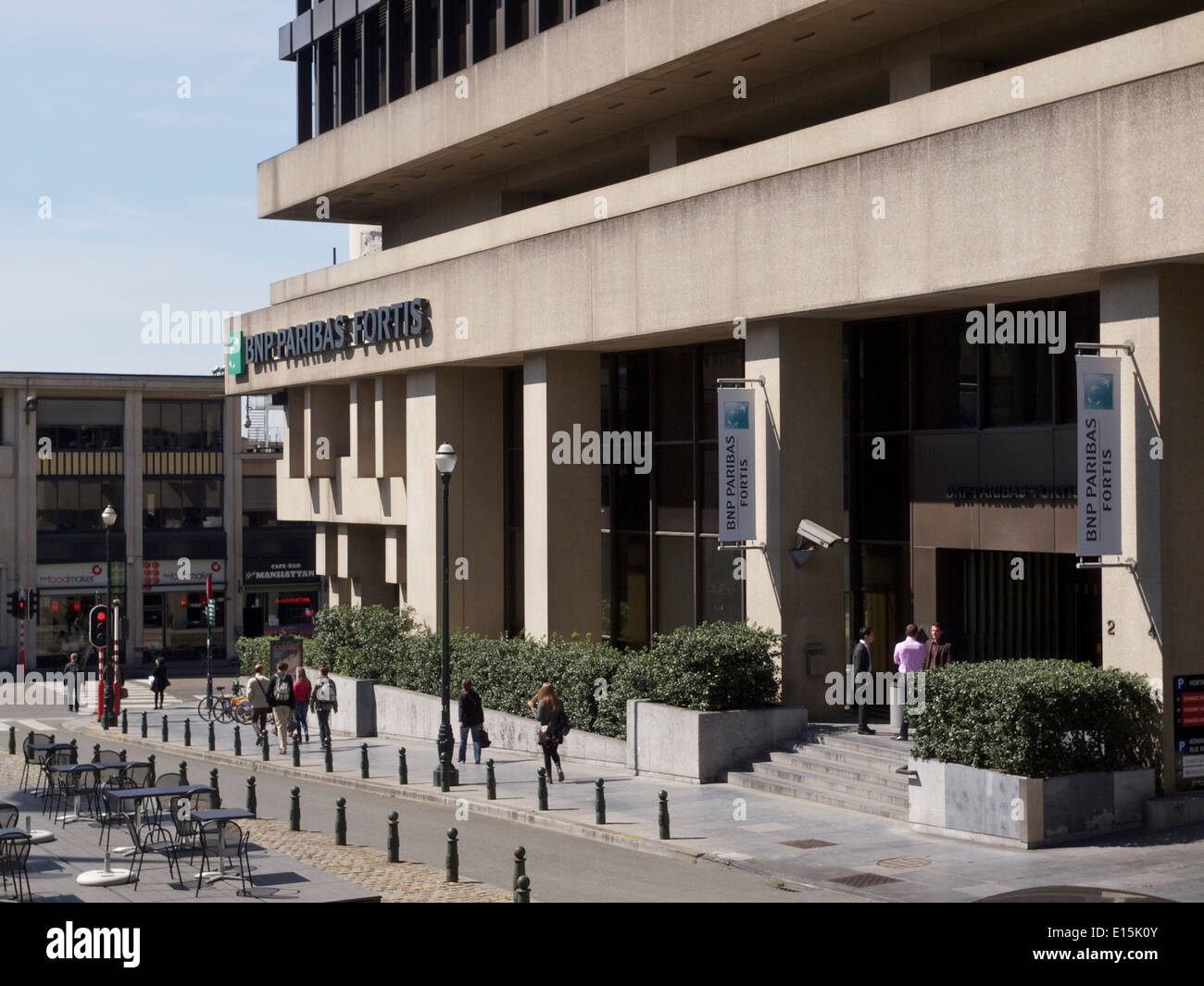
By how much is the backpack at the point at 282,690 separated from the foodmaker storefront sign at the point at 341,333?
925 cm

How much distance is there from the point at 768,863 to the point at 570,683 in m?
9.97

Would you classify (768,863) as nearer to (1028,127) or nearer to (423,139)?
(1028,127)

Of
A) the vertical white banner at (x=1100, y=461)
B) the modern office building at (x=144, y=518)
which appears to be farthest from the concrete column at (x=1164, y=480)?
the modern office building at (x=144, y=518)

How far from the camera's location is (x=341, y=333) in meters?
39.0

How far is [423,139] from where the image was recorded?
1421 inches

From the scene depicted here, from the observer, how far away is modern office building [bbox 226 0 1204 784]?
18.1 m

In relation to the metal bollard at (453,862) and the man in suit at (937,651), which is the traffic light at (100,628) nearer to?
the man in suit at (937,651)

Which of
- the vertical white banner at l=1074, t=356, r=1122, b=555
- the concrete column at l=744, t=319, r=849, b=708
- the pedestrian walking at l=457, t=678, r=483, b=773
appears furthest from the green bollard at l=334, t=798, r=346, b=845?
the vertical white banner at l=1074, t=356, r=1122, b=555

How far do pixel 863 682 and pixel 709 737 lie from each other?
8.58 ft

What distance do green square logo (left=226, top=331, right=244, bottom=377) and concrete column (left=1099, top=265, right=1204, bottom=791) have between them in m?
33.9

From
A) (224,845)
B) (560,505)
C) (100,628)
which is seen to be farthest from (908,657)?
(100,628)

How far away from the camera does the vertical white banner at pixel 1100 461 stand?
1784cm

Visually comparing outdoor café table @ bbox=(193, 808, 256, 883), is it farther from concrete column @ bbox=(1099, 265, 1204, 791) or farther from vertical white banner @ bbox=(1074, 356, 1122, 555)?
concrete column @ bbox=(1099, 265, 1204, 791)
